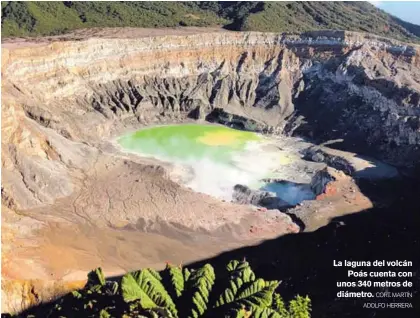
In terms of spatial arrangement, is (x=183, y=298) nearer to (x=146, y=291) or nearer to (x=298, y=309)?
(x=146, y=291)

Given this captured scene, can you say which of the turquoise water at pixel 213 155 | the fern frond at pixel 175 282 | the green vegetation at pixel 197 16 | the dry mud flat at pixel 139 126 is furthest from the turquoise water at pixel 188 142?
the fern frond at pixel 175 282

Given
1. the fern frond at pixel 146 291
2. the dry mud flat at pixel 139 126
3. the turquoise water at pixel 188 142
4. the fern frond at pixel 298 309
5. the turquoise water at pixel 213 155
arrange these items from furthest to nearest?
the turquoise water at pixel 188 142
the turquoise water at pixel 213 155
the dry mud flat at pixel 139 126
the fern frond at pixel 298 309
the fern frond at pixel 146 291

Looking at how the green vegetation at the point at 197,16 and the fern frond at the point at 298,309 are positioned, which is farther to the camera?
the green vegetation at the point at 197,16

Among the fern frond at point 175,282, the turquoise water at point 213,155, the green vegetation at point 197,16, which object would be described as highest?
the green vegetation at point 197,16

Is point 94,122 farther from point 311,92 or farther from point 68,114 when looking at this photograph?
point 311,92

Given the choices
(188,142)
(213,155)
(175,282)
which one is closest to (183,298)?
(175,282)

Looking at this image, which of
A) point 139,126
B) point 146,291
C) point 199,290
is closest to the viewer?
point 146,291

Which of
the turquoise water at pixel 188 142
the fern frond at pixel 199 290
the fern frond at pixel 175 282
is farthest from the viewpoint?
the turquoise water at pixel 188 142

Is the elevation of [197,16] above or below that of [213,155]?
above

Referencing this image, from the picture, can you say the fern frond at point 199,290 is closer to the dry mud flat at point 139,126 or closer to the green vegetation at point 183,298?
the green vegetation at point 183,298
